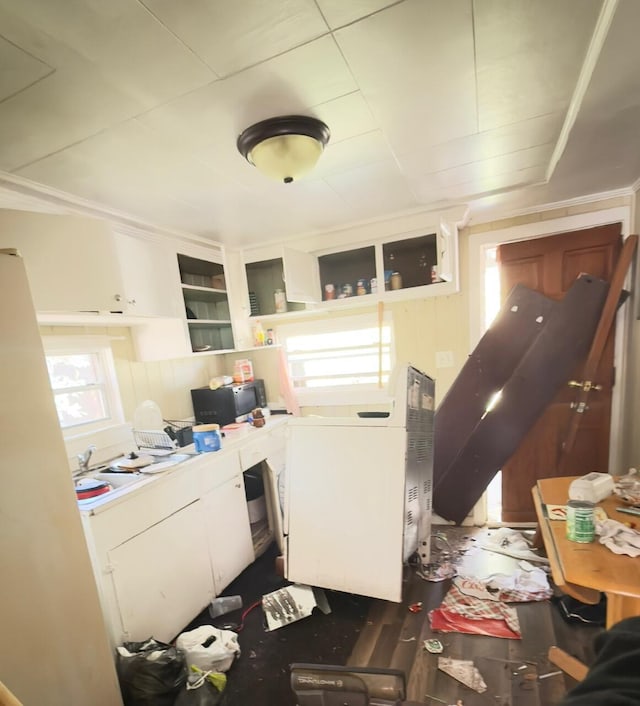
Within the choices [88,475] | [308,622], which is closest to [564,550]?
[308,622]

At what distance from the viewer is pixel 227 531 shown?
6.95ft

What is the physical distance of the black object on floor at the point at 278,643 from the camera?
148 centimetres

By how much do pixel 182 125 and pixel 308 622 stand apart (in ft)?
8.02

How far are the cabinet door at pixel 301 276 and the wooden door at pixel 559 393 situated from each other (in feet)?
4.72

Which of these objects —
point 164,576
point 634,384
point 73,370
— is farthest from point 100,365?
point 634,384

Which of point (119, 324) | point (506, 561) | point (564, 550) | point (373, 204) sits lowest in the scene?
point (506, 561)

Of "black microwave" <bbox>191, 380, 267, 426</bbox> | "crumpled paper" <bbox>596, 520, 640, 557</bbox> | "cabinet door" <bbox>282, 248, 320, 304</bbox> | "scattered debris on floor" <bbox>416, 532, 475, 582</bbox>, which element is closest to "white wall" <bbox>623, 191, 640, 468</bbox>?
"crumpled paper" <bbox>596, 520, 640, 557</bbox>

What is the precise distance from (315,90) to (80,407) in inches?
84.7

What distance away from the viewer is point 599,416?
237 centimetres

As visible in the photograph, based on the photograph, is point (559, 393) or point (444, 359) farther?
point (444, 359)

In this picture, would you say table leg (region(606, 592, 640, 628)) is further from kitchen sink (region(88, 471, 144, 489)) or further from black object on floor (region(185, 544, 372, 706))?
kitchen sink (region(88, 471, 144, 489))

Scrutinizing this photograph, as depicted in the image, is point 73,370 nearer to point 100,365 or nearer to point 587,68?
point 100,365

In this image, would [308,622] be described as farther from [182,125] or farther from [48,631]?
[182,125]

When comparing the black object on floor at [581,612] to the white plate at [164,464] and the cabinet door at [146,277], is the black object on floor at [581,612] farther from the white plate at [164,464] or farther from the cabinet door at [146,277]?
the cabinet door at [146,277]
